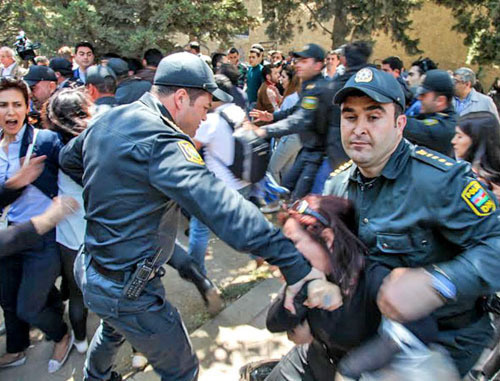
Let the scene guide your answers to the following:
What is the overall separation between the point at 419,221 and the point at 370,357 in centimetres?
59

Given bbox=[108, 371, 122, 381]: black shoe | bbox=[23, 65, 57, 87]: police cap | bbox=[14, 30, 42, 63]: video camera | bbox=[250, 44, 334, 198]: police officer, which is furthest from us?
bbox=[14, 30, 42, 63]: video camera

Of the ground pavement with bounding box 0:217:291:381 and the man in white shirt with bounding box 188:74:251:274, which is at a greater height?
the man in white shirt with bounding box 188:74:251:274

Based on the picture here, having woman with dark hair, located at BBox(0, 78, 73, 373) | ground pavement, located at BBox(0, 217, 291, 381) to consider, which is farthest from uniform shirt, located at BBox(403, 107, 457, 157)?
woman with dark hair, located at BBox(0, 78, 73, 373)

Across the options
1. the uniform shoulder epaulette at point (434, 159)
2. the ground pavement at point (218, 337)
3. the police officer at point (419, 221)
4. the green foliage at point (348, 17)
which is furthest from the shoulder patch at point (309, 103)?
the green foliage at point (348, 17)

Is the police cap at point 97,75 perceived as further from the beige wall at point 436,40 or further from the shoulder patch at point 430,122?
the beige wall at point 436,40

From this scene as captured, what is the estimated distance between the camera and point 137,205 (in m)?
1.86

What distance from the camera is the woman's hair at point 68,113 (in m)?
2.74

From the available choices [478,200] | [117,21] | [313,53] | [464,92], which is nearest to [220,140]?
[313,53]

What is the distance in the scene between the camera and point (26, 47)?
7180mm

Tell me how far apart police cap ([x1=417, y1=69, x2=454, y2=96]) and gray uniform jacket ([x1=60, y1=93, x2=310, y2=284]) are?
267 cm

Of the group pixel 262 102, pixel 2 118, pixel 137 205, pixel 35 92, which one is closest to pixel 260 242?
pixel 137 205

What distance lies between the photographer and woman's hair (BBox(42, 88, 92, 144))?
2744 mm

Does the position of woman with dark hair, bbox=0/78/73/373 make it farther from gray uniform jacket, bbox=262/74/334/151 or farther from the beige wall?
the beige wall

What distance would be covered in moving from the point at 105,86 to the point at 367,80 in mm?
2932
